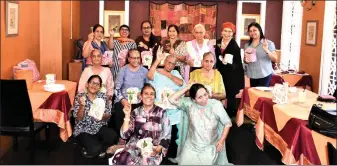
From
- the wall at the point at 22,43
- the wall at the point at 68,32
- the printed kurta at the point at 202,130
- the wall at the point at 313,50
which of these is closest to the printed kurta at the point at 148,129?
the printed kurta at the point at 202,130

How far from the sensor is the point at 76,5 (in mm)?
5562

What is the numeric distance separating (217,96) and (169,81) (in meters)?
0.38

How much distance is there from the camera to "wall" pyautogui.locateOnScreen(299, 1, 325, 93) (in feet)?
13.8

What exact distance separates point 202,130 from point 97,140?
80 centimetres

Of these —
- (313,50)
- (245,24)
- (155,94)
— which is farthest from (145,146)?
(245,24)

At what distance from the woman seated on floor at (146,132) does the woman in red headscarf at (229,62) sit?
127 centimetres

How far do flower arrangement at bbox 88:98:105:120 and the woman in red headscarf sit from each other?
48.9 inches

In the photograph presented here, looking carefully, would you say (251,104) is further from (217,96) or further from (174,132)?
(174,132)

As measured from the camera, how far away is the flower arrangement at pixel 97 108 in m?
2.69

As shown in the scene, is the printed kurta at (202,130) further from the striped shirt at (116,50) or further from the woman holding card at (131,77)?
the striped shirt at (116,50)

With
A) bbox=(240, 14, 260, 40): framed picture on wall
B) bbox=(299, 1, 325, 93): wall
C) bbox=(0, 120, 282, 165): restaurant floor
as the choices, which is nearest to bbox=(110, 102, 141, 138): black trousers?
bbox=(0, 120, 282, 165): restaurant floor

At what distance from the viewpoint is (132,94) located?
2949mm

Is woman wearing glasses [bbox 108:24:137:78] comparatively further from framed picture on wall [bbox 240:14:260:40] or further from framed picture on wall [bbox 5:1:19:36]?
framed picture on wall [bbox 240:14:260:40]

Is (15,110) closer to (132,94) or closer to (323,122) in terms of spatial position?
(132,94)
